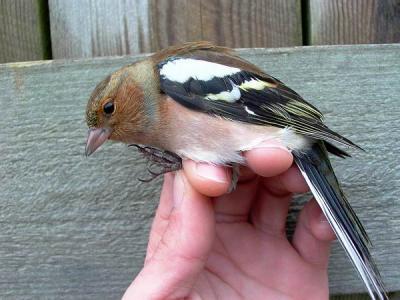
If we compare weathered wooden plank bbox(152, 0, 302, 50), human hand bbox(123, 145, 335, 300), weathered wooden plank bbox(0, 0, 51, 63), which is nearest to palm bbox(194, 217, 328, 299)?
human hand bbox(123, 145, 335, 300)

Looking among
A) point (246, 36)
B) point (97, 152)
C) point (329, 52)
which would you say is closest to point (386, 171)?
point (329, 52)

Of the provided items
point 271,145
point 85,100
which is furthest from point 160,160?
point 271,145

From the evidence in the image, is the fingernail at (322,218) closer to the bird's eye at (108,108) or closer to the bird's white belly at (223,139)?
the bird's white belly at (223,139)

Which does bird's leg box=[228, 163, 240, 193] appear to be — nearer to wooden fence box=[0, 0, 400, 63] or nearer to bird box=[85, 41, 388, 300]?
bird box=[85, 41, 388, 300]

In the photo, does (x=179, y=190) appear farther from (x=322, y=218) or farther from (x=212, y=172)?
(x=322, y=218)

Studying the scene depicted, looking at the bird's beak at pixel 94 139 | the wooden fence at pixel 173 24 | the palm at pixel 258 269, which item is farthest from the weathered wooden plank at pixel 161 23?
the palm at pixel 258 269
